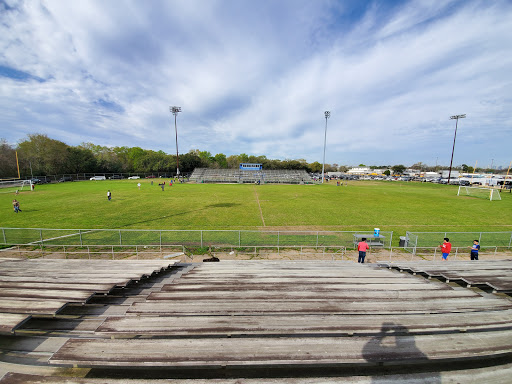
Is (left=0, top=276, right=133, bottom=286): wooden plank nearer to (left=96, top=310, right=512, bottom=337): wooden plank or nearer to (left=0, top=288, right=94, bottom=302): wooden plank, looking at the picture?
(left=0, top=288, right=94, bottom=302): wooden plank

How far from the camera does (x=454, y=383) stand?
2555 mm

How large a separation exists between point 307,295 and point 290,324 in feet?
3.99

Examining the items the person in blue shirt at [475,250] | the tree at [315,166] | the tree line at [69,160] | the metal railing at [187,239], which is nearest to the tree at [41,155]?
the tree line at [69,160]

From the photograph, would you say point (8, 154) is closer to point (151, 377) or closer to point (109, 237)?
point (109, 237)

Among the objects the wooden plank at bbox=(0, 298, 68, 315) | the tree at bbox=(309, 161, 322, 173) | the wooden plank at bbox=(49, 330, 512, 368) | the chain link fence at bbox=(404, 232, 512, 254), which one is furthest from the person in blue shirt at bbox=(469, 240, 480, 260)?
the tree at bbox=(309, 161, 322, 173)

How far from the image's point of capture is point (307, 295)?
14.5 feet

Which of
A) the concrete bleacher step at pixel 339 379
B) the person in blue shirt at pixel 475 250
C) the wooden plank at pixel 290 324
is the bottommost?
the person in blue shirt at pixel 475 250

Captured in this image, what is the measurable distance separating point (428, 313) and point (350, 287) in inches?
57.1

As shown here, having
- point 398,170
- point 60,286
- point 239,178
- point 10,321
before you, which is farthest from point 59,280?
point 398,170

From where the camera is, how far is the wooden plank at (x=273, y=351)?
258cm

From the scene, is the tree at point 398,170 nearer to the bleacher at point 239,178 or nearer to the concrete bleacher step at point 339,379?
the bleacher at point 239,178

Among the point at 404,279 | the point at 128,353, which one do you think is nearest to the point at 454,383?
the point at 404,279

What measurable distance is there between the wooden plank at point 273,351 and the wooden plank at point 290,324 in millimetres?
140

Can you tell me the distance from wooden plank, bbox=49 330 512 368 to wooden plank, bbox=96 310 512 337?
0.46 ft
